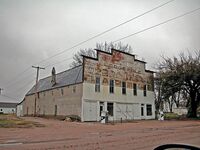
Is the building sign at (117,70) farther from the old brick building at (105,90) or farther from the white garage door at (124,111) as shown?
the white garage door at (124,111)

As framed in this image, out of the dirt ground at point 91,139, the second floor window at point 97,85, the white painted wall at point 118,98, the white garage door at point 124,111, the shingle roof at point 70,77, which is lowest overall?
the dirt ground at point 91,139

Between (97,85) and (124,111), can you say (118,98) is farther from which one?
(97,85)

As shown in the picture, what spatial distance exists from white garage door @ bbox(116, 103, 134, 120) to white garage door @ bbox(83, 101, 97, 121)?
174 inches

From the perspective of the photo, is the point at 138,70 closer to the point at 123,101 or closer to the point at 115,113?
the point at 123,101

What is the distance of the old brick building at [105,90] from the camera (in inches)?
1382

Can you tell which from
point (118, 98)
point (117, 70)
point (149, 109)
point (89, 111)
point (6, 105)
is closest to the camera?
Result: point (89, 111)

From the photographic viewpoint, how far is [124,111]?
38.9 meters

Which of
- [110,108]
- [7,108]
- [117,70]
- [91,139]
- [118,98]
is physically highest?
[117,70]

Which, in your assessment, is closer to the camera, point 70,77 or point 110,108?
point 110,108

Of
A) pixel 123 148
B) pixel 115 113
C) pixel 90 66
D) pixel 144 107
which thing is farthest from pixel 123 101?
pixel 123 148

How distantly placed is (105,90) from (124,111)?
16.0ft

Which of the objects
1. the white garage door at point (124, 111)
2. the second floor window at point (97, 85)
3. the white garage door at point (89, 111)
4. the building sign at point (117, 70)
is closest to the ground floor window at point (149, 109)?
the building sign at point (117, 70)

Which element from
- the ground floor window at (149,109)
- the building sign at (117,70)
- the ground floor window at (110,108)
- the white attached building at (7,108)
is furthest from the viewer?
the white attached building at (7,108)

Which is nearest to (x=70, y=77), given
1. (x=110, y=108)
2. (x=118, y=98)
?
(x=110, y=108)
